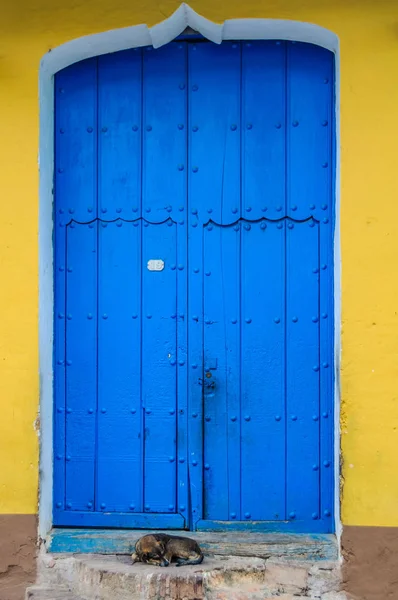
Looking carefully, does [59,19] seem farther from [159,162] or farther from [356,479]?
[356,479]

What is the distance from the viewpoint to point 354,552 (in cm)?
316

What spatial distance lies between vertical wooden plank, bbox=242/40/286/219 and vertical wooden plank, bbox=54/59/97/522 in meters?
0.76

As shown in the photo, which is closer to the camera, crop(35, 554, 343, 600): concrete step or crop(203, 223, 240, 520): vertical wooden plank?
crop(35, 554, 343, 600): concrete step

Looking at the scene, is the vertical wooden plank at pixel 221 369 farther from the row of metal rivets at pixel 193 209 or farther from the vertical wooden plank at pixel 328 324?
the vertical wooden plank at pixel 328 324

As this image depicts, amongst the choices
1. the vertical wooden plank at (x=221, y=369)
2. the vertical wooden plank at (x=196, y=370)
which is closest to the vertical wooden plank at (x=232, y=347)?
the vertical wooden plank at (x=221, y=369)

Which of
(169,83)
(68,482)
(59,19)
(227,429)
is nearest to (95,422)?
(68,482)

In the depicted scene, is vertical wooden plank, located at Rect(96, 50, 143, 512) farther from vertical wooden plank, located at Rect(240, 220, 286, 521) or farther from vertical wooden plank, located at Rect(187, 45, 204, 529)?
vertical wooden plank, located at Rect(240, 220, 286, 521)


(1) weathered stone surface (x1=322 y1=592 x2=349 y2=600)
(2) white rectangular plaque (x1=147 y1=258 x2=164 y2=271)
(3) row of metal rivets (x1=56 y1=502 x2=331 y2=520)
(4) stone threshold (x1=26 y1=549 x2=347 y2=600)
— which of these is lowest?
(1) weathered stone surface (x1=322 y1=592 x2=349 y2=600)

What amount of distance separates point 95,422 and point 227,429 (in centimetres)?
66

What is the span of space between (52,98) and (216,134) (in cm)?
85

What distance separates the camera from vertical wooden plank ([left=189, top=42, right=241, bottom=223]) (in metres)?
3.46

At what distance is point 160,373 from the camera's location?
348 centimetres

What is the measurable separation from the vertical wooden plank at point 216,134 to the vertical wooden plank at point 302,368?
361 millimetres

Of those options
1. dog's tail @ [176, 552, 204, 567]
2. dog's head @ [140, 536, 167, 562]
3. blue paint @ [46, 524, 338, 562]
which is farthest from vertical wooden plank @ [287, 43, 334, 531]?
dog's head @ [140, 536, 167, 562]
